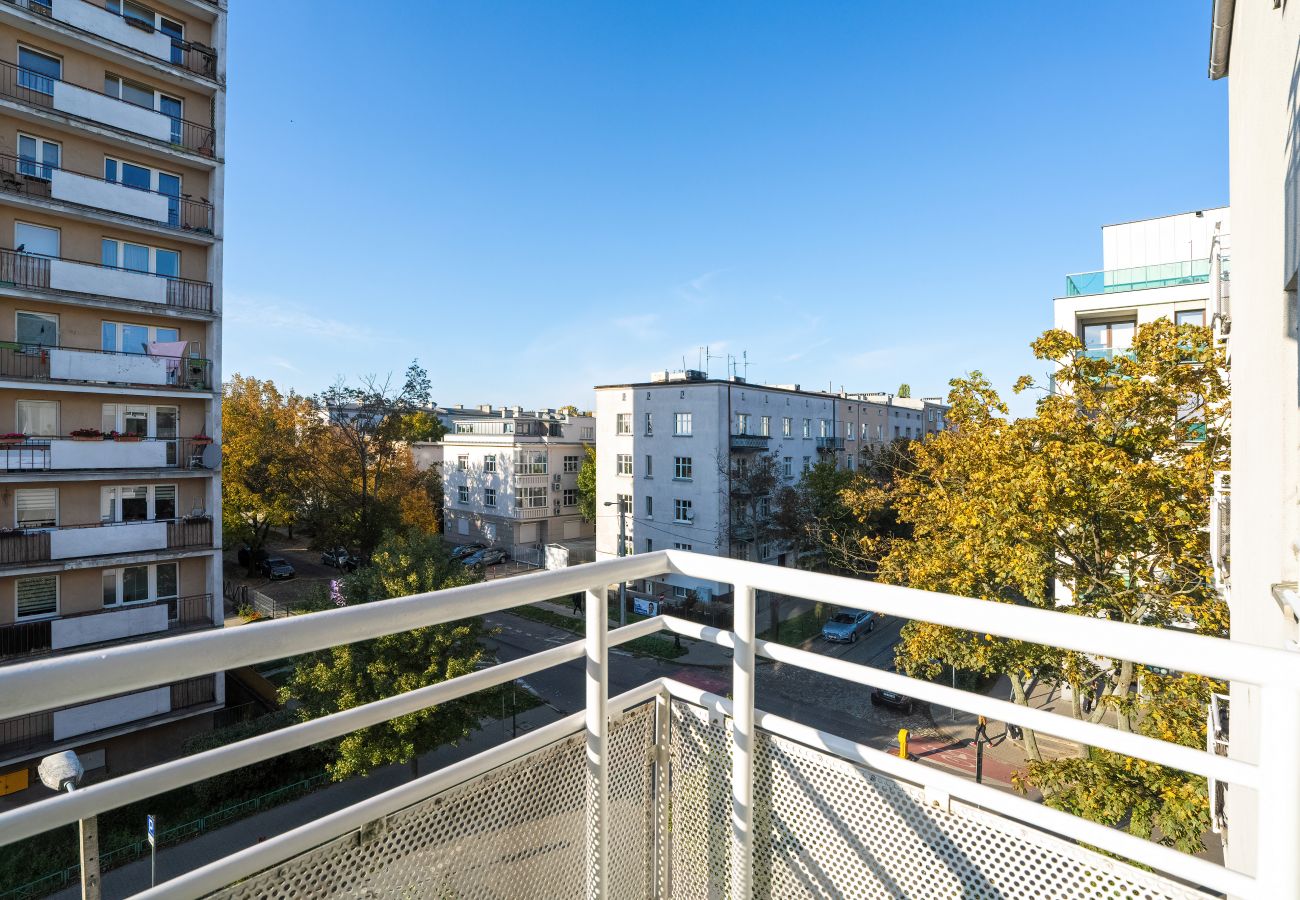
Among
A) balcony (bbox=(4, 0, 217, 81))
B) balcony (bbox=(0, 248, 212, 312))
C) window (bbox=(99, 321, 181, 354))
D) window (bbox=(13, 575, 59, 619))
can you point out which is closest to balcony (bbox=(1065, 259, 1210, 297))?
balcony (bbox=(0, 248, 212, 312))

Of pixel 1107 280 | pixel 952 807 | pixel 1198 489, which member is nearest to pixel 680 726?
pixel 952 807

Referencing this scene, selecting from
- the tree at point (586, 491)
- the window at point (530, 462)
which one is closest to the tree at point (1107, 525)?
the tree at point (586, 491)

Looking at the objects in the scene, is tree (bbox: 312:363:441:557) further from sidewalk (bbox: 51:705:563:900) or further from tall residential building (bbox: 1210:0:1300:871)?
tall residential building (bbox: 1210:0:1300:871)

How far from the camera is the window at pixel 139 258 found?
12172 mm

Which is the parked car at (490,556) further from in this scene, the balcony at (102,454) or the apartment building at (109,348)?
the balcony at (102,454)

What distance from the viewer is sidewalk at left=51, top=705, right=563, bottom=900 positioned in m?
8.93

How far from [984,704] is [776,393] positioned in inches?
1071

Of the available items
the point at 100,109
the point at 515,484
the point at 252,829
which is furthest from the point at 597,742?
the point at 515,484

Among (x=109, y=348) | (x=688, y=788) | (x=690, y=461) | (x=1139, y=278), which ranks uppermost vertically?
(x=1139, y=278)

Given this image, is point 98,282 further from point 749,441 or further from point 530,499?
point 530,499

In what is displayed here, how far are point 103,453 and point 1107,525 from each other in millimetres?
16166

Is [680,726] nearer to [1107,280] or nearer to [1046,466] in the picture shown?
[1046,466]

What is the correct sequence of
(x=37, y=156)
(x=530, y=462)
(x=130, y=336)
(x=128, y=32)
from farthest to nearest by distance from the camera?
(x=530, y=462) → (x=130, y=336) → (x=128, y=32) → (x=37, y=156)

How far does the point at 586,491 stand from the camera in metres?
33.5
